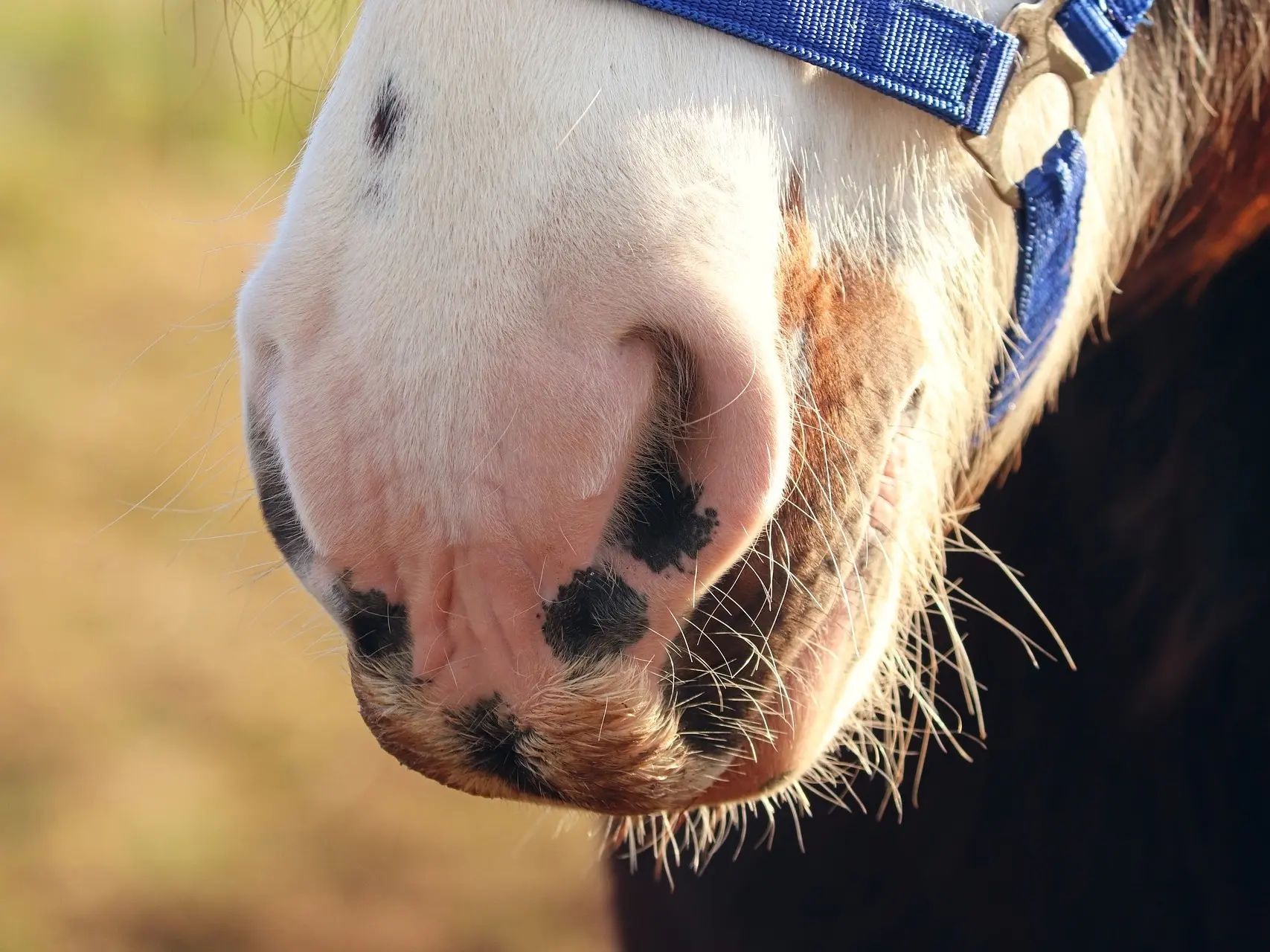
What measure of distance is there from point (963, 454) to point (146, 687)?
2.73 m

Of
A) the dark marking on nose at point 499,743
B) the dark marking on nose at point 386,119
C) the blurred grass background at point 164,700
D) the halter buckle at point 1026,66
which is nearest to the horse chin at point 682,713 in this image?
the dark marking on nose at point 499,743

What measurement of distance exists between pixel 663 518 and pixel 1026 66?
0.41 m

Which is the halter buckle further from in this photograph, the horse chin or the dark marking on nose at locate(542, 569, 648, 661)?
the dark marking on nose at locate(542, 569, 648, 661)

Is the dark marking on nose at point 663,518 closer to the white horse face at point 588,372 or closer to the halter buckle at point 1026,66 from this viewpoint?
the white horse face at point 588,372

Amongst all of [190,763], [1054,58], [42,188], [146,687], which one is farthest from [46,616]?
[1054,58]

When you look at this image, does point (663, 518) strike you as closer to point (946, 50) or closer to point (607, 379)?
point (607, 379)

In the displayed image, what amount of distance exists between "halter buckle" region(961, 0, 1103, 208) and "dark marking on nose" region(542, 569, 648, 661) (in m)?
0.39

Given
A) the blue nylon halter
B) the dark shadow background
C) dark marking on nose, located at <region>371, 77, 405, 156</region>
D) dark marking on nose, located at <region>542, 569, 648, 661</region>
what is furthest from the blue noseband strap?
the dark shadow background

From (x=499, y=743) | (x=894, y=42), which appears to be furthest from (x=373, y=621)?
(x=894, y=42)

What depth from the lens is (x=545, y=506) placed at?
0.65 metres

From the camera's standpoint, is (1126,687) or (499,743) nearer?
(499,743)

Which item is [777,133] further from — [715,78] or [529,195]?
[529,195]

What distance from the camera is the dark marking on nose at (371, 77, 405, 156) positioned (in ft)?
2.18

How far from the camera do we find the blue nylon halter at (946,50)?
69 centimetres
